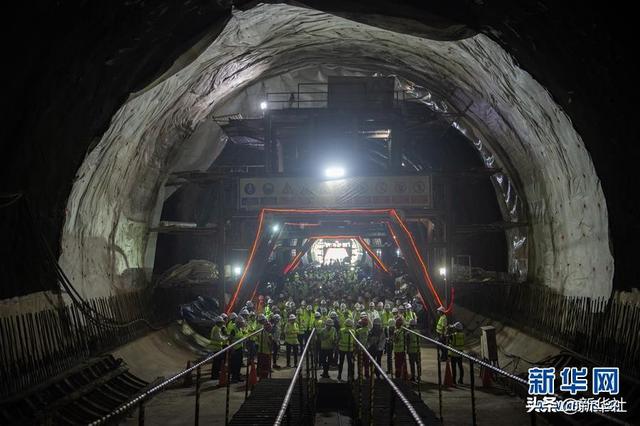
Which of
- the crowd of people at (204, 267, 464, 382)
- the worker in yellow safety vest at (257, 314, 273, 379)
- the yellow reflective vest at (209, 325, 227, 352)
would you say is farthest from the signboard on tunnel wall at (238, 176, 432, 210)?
the yellow reflective vest at (209, 325, 227, 352)

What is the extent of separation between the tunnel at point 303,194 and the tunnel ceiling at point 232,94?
6 centimetres

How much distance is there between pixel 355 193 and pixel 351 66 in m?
5.27

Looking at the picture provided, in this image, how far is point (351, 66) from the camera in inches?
742

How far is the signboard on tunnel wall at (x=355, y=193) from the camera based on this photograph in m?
16.6

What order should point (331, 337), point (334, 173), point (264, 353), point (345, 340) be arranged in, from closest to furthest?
point (264, 353) → point (345, 340) → point (331, 337) → point (334, 173)

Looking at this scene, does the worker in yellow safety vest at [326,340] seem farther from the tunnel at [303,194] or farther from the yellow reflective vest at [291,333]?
the yellow reflective vest at [291,333]

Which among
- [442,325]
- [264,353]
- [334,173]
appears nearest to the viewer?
[264,353]

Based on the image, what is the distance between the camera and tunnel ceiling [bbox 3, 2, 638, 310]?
26.6ft

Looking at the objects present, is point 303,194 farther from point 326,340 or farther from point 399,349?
point 399,349

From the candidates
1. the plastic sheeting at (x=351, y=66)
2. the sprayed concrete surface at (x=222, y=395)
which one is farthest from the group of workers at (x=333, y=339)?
the plastic sheeting at (x=351, y=66)

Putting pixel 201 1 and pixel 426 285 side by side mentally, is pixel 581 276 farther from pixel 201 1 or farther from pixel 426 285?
pixel 201 1

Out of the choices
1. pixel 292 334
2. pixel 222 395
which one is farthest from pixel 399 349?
pixel 222 395

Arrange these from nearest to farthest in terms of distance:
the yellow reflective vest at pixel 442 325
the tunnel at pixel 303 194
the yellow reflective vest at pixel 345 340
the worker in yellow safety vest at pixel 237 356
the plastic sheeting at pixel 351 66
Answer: the tunnel at pixel 303 194
the plastic sheeting at pixel 351 66
the worker in yellow safety vest at pixel 237 356
the yellow reflective vest at pixel 345 340
the yellow reflective vest at pixel 442 325

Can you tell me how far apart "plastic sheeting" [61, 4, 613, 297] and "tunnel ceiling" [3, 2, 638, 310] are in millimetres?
60
